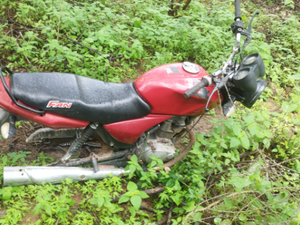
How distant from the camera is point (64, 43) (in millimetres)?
3998

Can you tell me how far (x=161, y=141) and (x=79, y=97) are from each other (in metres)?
1.01

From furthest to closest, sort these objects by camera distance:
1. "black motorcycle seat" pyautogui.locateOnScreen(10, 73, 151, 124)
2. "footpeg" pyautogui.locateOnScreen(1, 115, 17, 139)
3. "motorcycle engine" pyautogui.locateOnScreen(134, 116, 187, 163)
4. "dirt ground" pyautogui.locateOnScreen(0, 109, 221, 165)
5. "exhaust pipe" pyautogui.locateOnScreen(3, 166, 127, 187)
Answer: "dirt ground" pyautogui.locateOnScreen(0, 109, 221, 165) → "motorcycle engine" pyautogui.locateOnScreen(134, 116, 187, 163) → "exhaust pipe" pyautogui.locateOnScreen(3, 166, 127, 187) → "footpeg" pyautogui.locateOnScreen(1, 115, 17, 139) → "black motorcycle seat" pyautogui.locateOnScreen(10, 73, 151, 124)

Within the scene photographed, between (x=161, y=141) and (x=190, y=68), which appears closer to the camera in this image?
(x=190, y=68)

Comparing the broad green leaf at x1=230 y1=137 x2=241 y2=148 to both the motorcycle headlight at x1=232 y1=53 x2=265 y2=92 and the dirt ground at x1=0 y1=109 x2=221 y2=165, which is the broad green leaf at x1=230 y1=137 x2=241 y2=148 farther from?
the dirt ground at x1=0 y1=109 x2=221 y2=165

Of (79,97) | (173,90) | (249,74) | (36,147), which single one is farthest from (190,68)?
(36,147)

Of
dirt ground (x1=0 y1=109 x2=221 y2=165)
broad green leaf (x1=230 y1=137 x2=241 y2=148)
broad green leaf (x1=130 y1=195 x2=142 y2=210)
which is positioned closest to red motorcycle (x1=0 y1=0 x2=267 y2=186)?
dirt ground (x1=0 y1=109 x2=221 y2=165)

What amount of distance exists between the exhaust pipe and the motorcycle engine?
0.38m

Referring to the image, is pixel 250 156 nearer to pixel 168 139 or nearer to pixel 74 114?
pixel 168 139

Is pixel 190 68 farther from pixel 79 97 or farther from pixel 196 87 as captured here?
pixel 79 97

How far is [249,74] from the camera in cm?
207

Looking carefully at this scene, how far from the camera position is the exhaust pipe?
88.5 inches

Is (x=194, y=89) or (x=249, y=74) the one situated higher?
(x=249, y=74)

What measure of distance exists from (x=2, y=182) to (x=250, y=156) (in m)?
2.83

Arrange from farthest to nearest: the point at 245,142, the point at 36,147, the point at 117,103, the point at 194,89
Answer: the point at 36,147, the point at 245,142, the point at 117,103, the point at 194,89
